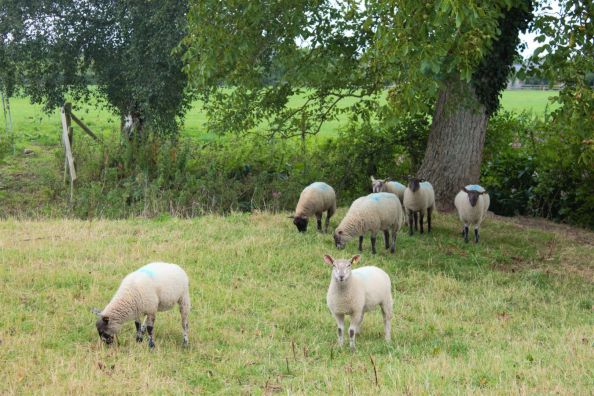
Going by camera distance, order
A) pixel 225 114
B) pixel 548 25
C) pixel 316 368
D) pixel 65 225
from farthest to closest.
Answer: pixel 225 114 → pixel 65 225 → pixel 548 25 → pixel 316 368

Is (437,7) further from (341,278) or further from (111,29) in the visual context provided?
(111,29)

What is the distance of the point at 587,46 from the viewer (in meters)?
13.6

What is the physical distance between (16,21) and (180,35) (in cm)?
449

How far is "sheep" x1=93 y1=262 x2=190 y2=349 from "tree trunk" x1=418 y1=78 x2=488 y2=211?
34.3 feet

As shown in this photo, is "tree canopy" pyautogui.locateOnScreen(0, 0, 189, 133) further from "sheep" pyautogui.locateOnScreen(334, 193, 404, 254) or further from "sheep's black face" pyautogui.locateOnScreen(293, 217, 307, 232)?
"sheep" pyautogui.locateOnScreen(334, 193, 404, 254)

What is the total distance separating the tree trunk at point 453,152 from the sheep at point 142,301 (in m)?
10.4

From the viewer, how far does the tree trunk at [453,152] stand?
17562mm

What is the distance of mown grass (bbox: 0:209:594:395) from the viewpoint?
7031mm

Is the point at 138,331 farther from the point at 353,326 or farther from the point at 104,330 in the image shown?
the point at 353,326

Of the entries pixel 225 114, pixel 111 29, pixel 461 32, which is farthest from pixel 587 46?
Result: pixel 111 29

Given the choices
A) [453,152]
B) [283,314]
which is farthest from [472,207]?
[283,314]

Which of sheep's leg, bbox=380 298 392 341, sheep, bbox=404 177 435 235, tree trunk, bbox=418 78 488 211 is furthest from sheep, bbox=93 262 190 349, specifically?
tree trunk, bbox=418 78 488 211

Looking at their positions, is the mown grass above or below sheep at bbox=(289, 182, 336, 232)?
below

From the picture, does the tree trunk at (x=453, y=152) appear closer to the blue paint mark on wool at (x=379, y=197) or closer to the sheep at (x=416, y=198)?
the sheep at (x=416, y=198)
